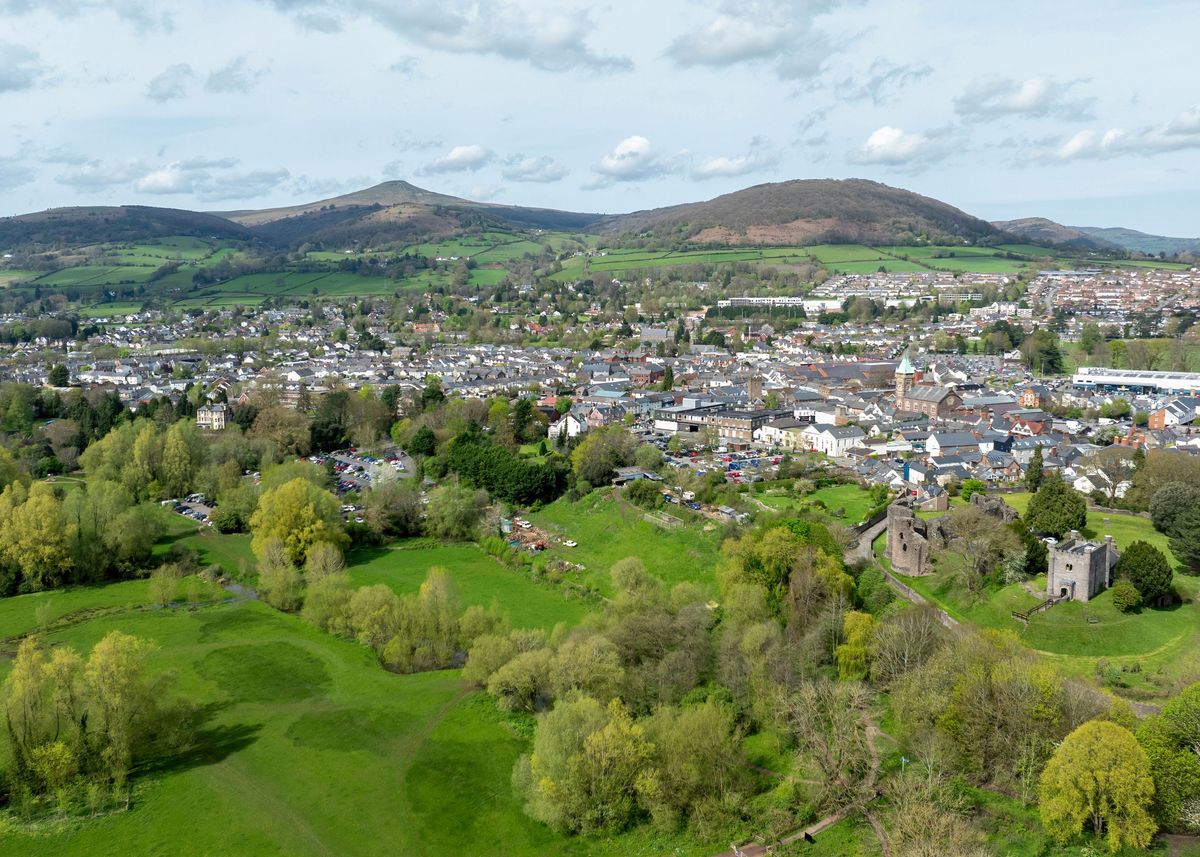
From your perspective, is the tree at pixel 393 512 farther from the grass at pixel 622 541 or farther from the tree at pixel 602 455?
the tree at pixel 602 455

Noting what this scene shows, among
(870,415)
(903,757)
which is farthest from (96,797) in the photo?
(870,415)

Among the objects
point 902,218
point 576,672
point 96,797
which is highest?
point 902,218

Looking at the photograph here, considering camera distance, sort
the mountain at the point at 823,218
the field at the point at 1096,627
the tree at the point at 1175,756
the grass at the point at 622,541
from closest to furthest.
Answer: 1. the tree at the point at 1175,756
2. the field at the point at 1096,627
3. the grass at the point at 622,541
4. the mountain at the point at 823,218

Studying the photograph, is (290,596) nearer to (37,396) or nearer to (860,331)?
(37,396)

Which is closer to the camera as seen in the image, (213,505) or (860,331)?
(213,505)

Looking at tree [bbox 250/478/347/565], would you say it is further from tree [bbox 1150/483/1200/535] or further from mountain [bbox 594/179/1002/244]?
mountain [bbox 594/179/1002/244]

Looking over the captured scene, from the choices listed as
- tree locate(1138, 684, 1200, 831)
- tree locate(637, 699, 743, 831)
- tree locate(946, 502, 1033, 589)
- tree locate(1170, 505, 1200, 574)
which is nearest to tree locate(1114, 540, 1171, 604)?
tree locate(1170, 505, 1200, 574)

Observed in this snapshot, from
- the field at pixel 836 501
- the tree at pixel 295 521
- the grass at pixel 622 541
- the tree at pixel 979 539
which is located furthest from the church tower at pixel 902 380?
the tree at pixel 295 521
